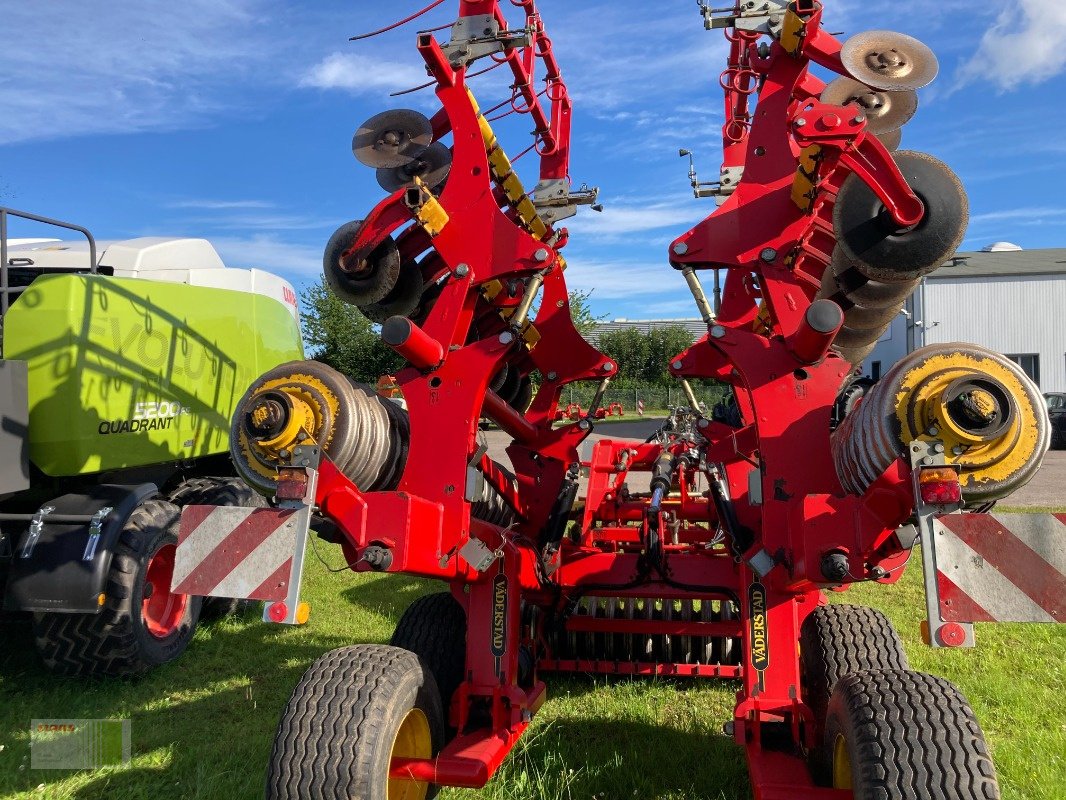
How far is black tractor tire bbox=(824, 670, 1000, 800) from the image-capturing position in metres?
2.24

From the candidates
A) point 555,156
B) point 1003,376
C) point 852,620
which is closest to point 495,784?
point 852,620

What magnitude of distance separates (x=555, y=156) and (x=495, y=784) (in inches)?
135

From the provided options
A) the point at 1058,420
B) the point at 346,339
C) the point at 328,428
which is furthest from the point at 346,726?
the point at 346,339

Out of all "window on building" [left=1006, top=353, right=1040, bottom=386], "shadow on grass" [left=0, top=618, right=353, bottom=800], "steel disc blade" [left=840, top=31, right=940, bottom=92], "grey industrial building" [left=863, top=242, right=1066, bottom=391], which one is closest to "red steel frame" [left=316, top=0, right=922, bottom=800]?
"steel disc blade" [left=840, top=31, right=940, bottom=92]

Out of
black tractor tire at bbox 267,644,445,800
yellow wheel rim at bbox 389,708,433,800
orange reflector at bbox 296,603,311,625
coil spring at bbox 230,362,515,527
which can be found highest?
coil spring at bbox 230,362,515,527

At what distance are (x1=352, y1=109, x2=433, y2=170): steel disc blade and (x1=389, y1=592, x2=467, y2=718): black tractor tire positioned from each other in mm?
2032

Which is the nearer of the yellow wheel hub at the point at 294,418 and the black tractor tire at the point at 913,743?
the black tractor tire at the point at 913,743

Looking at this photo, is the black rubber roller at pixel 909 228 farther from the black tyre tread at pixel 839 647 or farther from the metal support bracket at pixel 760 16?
the black tyre tread at pixel 839 647

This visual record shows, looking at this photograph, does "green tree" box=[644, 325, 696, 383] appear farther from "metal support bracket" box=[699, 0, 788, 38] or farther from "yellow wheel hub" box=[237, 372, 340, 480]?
"yellow wheel hub" box=[237, 372, 340, 480]

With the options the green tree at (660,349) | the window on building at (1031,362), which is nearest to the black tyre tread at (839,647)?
the window on building at (1031,362)

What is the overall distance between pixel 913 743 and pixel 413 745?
1618 mm

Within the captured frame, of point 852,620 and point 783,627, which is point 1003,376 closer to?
point 783,627

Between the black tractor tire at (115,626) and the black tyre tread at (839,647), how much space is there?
3.32 m

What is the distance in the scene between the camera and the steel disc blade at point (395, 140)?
383 centimetres
